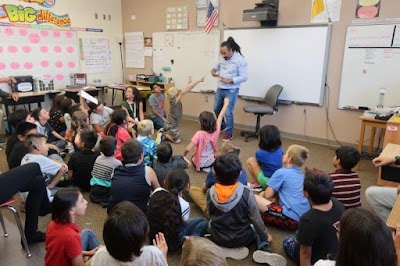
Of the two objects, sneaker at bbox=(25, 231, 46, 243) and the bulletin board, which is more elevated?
the bulletin board

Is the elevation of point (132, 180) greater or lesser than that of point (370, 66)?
lesser

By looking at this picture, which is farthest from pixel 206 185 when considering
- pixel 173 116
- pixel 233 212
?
pixel 173 116

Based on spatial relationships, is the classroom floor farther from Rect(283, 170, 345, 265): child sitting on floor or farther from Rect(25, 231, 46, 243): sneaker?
Rect(283, 170, 345, 265): child sitting on floor

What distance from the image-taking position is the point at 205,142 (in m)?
3.32

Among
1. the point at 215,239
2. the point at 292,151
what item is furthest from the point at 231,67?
the point at 215,239

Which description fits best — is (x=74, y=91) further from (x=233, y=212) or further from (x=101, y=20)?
(x=233, y=212)

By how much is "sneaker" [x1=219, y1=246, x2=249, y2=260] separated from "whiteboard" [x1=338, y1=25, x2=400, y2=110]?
311 centimetres

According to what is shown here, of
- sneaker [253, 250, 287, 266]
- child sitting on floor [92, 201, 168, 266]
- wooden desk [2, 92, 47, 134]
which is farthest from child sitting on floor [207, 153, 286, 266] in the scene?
wooden desk [2, 92, 47, 134]

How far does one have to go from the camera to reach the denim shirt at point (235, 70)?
15.2ft

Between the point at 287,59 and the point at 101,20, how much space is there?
3.93 meters

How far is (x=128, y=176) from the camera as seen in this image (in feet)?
7.36

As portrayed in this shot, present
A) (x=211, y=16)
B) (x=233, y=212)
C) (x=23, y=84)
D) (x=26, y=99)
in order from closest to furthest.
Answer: (x=233, y=212) < (x=26, y=99) < (x=23, y=84) < (x=211, y=16)

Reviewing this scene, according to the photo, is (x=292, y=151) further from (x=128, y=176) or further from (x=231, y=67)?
(x=231, y=67)

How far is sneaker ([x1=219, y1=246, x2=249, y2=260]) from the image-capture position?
1999mm
